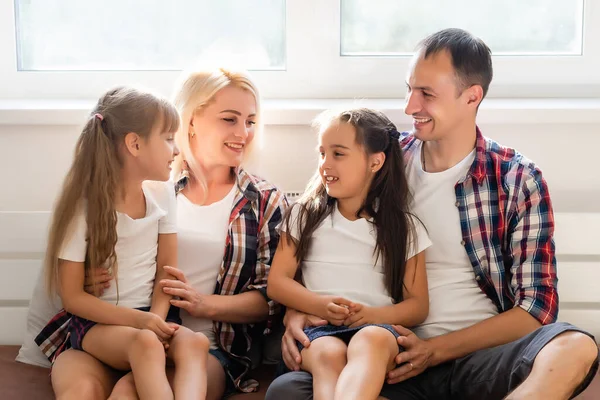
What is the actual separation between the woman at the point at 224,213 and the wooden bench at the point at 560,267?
42 cm

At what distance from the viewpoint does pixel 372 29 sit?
2.52 m

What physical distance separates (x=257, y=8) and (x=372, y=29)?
0.34 m

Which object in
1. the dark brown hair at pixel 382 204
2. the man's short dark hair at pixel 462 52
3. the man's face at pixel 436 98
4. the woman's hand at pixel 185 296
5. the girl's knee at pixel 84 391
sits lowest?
the girl's knee at pixel 84 391

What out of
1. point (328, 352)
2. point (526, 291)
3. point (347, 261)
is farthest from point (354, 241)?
point (526, 291)

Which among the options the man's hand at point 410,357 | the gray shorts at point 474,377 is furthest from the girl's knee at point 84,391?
the man's hand at point 410,357

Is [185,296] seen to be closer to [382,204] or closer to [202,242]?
[202,242]

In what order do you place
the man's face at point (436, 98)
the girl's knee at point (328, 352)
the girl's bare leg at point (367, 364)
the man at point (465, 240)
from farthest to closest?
the man's face at point (436, 98)
the man at point (465, 240)
the girl's knee at point (328, 352)
the girl's bare leg at point (367, 364)

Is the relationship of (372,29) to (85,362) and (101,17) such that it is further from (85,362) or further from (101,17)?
(85,362)

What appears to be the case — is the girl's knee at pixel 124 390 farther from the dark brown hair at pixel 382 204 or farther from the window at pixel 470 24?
the window at pixel 470 24

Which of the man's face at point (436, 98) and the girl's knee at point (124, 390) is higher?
the man's face at point (436, 98)

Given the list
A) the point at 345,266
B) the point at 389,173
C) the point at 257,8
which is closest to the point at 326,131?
the point at 389,173

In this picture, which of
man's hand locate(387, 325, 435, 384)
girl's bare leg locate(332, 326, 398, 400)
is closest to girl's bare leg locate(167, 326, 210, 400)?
girl's bare leg locate(332, 326, 398, 400)

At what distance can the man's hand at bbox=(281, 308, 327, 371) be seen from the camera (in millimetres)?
1832

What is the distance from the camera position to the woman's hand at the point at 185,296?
1924 millimetres
